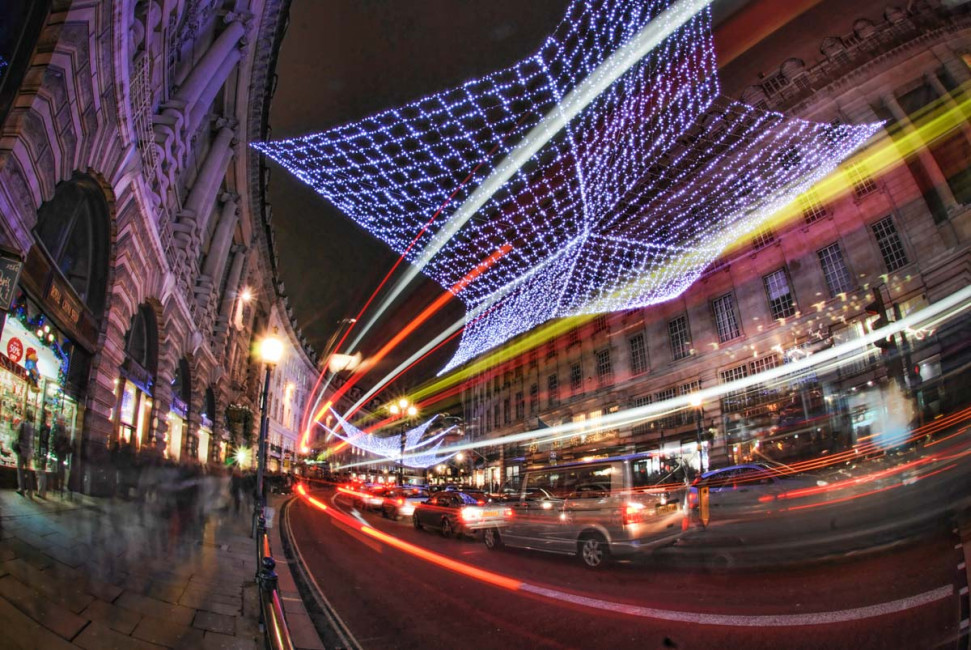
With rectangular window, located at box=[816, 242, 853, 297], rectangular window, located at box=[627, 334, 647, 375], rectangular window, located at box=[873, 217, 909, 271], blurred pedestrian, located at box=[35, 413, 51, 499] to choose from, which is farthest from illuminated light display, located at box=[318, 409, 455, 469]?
blurred pedestrian, located at box=[35, 413, 51, 499]

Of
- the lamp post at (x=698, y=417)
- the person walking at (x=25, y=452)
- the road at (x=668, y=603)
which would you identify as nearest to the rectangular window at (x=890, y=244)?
the lamp post at (x=698, y=417)

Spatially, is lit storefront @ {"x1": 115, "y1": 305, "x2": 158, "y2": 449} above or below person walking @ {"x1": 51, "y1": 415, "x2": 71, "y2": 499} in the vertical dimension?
above

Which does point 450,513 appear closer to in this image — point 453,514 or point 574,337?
point 453,514

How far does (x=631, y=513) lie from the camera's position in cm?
948

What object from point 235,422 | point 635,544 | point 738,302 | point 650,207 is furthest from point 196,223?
point 738,302

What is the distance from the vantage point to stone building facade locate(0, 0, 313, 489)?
314 inches

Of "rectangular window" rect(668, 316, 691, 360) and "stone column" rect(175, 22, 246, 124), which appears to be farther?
"rectangular window" rect(668, 316, 691, 360)

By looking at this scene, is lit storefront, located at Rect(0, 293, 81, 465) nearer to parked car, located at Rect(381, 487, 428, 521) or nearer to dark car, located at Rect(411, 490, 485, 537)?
dark car, located at Rect(411, 490, 485, 537)

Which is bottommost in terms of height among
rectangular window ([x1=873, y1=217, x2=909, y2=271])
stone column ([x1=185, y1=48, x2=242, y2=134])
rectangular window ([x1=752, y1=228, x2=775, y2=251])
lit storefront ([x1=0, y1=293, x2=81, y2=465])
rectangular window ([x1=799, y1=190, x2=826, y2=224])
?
lit storefront ([x1=0, y1=293, x2=81, y2=465])

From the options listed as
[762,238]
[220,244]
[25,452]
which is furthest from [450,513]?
[762,238]

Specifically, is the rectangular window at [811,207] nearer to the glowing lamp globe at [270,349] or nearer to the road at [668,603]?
the road at [668,603]

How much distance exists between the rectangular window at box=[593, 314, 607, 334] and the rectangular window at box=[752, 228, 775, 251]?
13074 millimetres

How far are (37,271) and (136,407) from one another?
9.46 metres

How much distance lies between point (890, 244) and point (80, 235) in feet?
104
